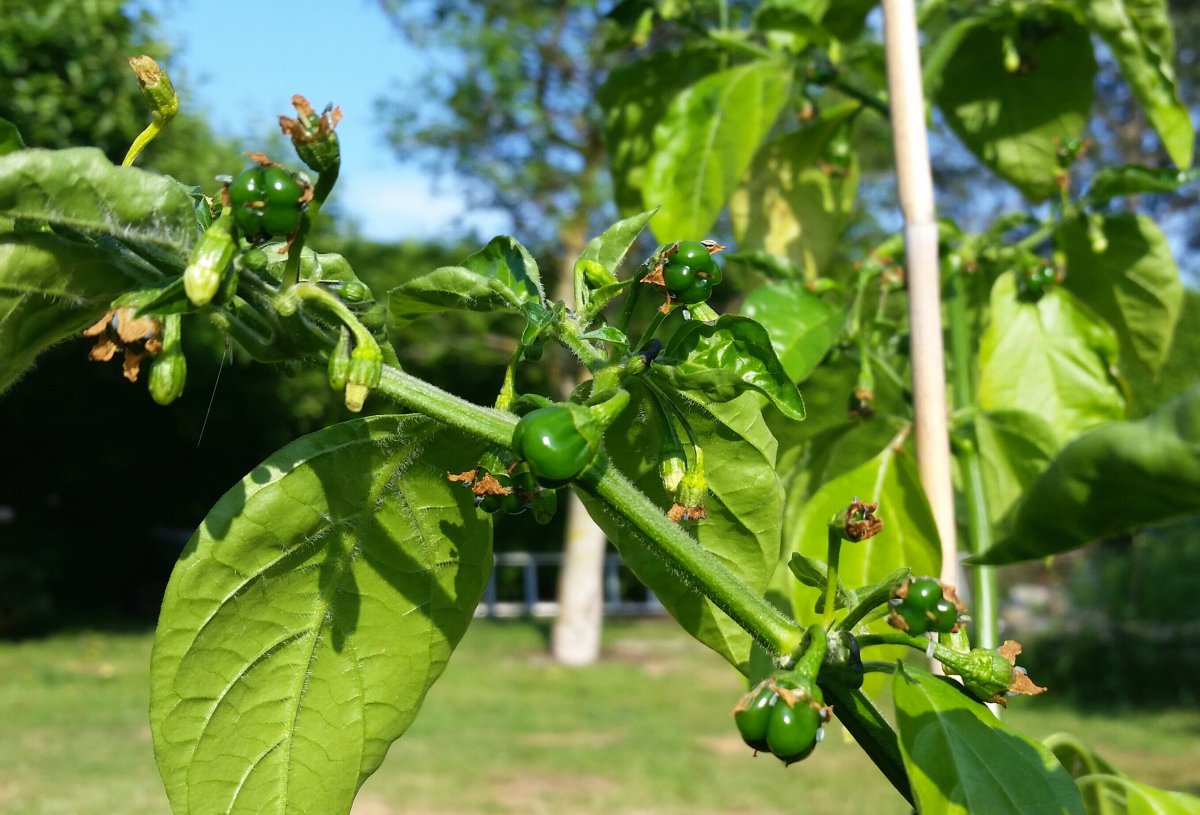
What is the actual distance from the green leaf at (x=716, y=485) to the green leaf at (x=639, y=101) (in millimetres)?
806

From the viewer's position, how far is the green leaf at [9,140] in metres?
0.68

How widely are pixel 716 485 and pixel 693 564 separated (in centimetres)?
19

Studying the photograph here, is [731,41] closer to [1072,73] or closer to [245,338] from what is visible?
[1072,73]

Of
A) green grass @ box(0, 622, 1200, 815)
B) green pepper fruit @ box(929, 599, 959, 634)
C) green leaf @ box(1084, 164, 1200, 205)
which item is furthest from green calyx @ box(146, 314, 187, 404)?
green grass @ box(0, 622, 1200, 815)

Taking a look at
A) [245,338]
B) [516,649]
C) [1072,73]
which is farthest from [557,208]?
[245,338]

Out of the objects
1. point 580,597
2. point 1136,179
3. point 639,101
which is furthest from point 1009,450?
point 580,597

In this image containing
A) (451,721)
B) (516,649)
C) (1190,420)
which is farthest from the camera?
(516,649)

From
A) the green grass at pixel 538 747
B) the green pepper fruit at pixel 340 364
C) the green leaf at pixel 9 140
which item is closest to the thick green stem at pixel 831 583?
the green pepper fruit at pixel 340 364

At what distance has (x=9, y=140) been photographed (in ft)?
2.26

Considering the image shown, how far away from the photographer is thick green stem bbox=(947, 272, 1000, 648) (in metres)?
1.17

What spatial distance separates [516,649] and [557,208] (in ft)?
18.4

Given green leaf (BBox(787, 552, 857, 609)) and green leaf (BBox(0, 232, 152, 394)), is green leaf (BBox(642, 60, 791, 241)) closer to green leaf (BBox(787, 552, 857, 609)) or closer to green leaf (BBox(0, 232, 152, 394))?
green leaf (BBox(787, 552, 857, 609))

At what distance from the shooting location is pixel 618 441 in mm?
915

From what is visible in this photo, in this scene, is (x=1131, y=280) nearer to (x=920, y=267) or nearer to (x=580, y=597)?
(x=920, y=267)
